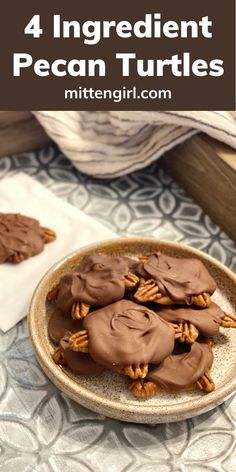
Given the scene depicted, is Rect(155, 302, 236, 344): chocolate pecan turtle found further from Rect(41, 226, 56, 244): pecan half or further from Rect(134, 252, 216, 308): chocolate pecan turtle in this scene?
Rect(41, 226, 56, 244): pecan half

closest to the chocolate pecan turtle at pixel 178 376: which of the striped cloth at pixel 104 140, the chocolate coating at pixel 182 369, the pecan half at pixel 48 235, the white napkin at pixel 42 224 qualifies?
the chocolate coating at pixel 182 369

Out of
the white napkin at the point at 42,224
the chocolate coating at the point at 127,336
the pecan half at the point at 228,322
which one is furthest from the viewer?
the white napkin at the point at 42,224

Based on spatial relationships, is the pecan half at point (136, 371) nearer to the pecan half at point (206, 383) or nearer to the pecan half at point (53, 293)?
the pecan half at point (206, 383)

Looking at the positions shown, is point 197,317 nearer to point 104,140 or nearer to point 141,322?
point 141,322

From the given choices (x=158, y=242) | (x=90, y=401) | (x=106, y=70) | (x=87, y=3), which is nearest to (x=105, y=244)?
(x=158, y=242)

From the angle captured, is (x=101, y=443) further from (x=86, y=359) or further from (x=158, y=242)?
(x=158, y=242)

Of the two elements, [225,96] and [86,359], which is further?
[225,96]

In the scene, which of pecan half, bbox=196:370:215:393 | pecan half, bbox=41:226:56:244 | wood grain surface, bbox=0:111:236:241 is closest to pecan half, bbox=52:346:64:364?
pecan half, bbox=196:370:215:393
